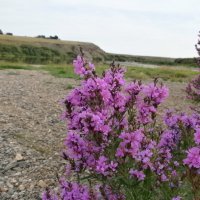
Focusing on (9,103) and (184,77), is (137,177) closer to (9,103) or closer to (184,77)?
Result: (9,103)

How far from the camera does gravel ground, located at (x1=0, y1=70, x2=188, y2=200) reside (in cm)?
699

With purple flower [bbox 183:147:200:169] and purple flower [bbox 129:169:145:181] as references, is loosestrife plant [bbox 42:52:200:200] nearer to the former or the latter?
purple flower [bbox 129:169:145:181]

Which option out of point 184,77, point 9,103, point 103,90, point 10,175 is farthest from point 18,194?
point 184,77

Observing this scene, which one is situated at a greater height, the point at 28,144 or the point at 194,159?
the point at 194,159

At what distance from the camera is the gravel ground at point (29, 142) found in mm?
6995

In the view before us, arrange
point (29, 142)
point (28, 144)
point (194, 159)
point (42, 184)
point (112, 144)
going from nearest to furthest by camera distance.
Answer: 1. point (194, 159)
2. point (112, 144)
3. point (42, 184)
4. point (28, 144)
5. point (29, 142)

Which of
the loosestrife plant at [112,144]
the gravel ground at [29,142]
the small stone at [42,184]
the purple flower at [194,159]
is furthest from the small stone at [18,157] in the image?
the purple flower at [194,159]

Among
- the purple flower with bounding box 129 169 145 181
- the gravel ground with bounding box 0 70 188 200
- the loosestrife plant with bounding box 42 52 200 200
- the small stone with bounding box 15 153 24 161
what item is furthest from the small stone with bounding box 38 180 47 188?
the purple flower with bounding box 129 169 145 181

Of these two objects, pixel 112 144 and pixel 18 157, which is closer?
pixel 112 144

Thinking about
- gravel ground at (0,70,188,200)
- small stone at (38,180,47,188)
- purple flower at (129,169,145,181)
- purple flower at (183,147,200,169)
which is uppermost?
purple flower at (183,147,200,169)

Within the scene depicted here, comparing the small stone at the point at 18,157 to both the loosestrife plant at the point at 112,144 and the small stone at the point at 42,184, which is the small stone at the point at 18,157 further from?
the loosestrife plant at the point at 112,144

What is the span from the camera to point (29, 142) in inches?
358

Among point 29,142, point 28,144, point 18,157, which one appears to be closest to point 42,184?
point 18,157

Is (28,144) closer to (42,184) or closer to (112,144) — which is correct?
A: (42,184)
